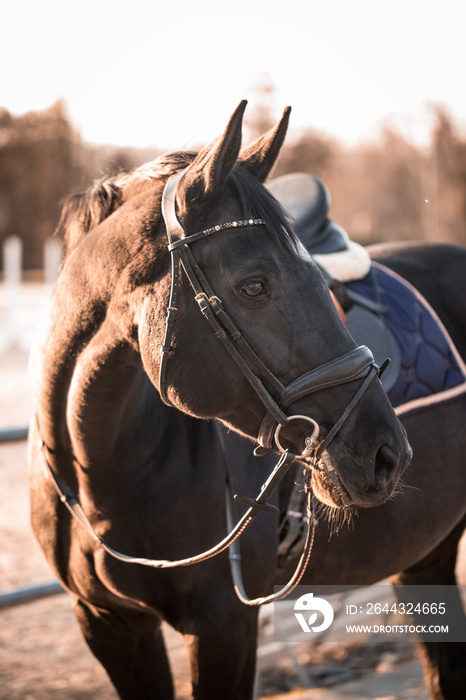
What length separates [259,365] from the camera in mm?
1732

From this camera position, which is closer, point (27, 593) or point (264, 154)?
point (264, 154)

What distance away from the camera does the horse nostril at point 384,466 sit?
1699 millimetres

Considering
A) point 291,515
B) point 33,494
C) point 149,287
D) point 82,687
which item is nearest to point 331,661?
point 82,687

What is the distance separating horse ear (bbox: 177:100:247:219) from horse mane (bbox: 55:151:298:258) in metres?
0.09

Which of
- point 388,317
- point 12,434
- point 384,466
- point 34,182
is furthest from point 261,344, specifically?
point 34,182

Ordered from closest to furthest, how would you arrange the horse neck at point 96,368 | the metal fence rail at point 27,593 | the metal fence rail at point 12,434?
the horse neck at point 96,368, the metal fence rail at point 27,593, the metal fence rail at point 12,434

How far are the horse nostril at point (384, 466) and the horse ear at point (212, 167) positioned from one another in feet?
2.48

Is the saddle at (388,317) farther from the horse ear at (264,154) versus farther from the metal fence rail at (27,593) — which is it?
the metal fence rail at (27,593)

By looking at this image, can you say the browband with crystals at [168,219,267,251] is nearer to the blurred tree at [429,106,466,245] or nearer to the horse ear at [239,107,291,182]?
the horse ear at [239,107,291,182]

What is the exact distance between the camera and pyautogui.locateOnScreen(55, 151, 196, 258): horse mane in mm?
1995

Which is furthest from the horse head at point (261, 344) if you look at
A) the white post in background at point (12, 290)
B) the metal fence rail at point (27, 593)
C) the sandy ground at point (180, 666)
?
the white post in background at point (12, 290)

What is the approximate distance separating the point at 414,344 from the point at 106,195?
138cm

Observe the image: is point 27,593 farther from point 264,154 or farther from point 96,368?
point 264,154

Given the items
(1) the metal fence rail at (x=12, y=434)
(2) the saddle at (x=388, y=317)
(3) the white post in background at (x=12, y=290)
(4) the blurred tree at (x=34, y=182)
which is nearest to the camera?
(2) the saddle at (x=388, y=317)
